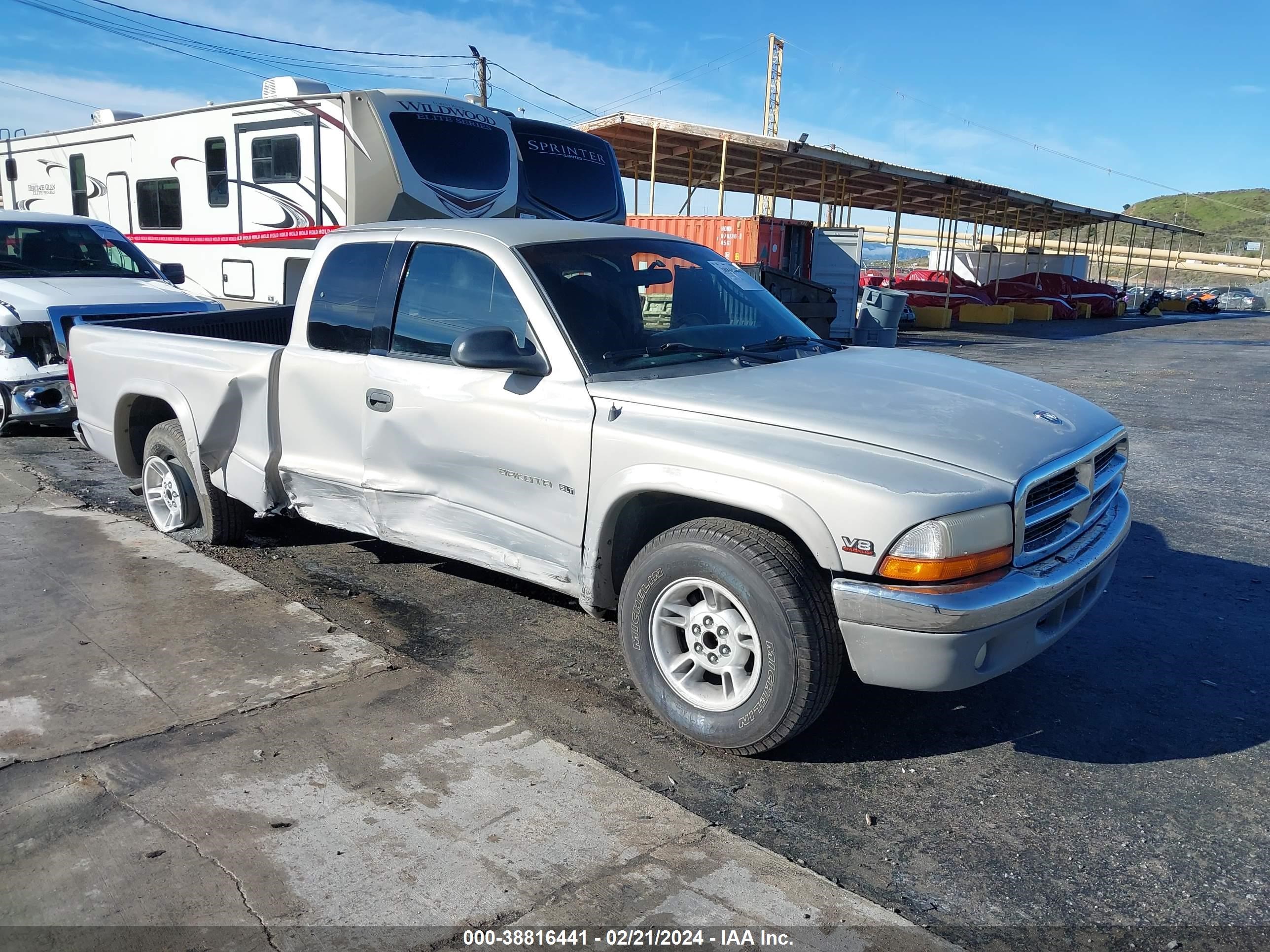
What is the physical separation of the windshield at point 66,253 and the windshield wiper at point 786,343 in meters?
8.03

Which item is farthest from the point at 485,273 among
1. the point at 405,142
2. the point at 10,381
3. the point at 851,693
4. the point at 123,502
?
the point at 405,142

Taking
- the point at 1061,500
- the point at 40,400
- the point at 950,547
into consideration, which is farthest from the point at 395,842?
the point at 40,400

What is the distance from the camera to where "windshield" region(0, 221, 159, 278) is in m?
9.43

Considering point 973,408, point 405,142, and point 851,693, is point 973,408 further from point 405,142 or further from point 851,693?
point 405,142

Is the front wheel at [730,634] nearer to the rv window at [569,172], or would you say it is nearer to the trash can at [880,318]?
the rv window at [569,172]

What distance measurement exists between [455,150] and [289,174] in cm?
206

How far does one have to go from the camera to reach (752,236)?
20.6 m

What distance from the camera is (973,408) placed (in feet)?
11.9

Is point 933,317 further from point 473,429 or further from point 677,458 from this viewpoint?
point 677,458

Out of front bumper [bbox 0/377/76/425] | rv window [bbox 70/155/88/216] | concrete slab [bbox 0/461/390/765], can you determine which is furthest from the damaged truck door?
rv window [bbox 70/155/88/216]

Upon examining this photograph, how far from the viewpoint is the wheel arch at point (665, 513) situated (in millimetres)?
3148

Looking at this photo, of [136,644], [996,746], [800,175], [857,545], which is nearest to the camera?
[857,545]

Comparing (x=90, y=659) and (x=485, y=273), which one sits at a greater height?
(x=485, y=273)

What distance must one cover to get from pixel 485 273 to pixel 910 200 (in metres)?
34.7
